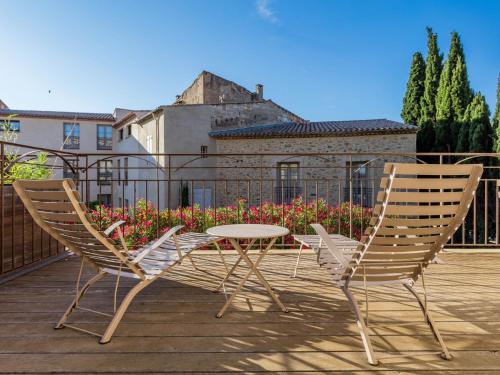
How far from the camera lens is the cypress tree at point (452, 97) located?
1365cm

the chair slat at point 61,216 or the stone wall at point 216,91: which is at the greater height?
the stone wall at point 216,91

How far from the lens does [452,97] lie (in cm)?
1383

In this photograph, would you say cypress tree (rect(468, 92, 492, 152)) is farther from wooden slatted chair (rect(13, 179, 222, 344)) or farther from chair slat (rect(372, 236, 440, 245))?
wooden slatted chair (rect(13, 179, 222, 344))

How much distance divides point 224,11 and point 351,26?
16.7 ft

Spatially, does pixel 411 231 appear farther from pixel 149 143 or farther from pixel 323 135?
pixel 149 143

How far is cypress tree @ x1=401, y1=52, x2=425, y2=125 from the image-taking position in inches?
635

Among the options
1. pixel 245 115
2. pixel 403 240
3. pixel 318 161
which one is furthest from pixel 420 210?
pixel 245 115

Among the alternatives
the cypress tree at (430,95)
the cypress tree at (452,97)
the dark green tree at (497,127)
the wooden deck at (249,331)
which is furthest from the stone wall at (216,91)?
the wooden deck at (249,331)

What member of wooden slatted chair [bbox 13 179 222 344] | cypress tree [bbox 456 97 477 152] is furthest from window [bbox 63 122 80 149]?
wooden slatted chair [bbox 13 179 222 344]

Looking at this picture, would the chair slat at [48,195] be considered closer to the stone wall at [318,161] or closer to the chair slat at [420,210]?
the chair slat at [420,210]

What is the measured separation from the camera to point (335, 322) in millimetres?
1940

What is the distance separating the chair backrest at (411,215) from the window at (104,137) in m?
24.0

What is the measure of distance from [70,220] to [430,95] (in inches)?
658

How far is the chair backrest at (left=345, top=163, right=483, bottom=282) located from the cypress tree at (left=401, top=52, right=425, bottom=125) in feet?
53.3
